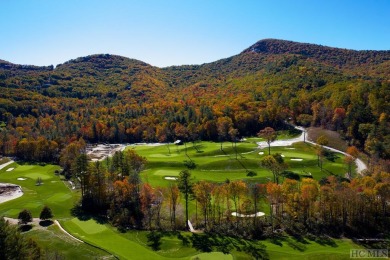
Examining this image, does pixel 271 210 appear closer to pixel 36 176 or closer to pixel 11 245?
pixel 11 245

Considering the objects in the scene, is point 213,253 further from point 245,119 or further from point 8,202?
point 245,119

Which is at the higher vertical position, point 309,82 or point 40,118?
point 309,82

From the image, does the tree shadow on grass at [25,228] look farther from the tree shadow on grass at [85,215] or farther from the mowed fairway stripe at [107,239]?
the tree shadow on grass at [85,215]

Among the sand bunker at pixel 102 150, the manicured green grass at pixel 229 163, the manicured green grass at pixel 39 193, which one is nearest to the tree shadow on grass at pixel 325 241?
the manicured green grass at pixel 229 163

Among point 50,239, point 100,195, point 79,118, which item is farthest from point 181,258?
point 79,118

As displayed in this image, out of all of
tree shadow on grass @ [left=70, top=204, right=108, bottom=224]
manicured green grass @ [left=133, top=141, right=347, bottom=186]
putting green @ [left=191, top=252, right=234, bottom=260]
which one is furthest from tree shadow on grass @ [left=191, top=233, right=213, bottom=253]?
manicured green grass @ [left=133, top=141, right=347, bottom=186]

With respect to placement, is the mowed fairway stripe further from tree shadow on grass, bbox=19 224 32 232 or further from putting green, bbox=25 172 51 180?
putting green, bbox=25 172 51 180

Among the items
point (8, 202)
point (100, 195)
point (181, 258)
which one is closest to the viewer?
point (181, 258)
